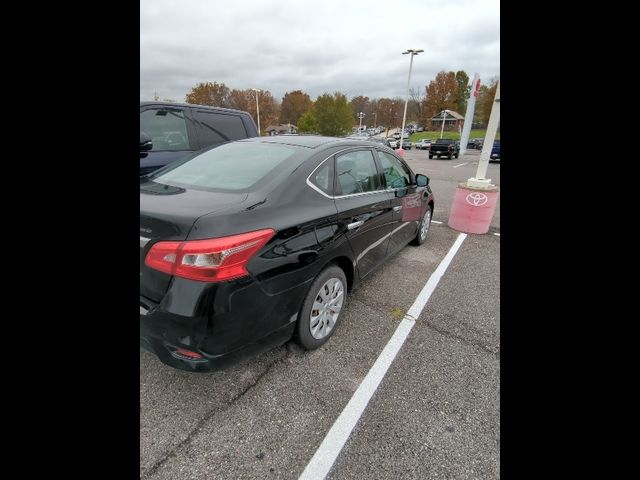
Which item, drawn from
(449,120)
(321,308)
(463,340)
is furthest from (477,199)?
(449,120)

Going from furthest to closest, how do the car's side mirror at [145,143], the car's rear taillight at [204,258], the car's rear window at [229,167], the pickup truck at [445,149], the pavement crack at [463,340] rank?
the pickup truck at [445,149], the car's side mirror at [145,143], the pavement crack at [463,340], the car's rear window at [229,167], the car's rear taillight at [204,258]

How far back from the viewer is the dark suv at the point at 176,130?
432cm

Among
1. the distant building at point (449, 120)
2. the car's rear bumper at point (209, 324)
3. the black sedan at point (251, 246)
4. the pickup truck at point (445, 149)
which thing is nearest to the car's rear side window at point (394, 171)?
the black sedan at point (251, 246)

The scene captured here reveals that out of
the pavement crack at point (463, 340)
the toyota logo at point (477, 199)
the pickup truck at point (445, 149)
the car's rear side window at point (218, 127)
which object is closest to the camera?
the pavement crack at point (463, 340)

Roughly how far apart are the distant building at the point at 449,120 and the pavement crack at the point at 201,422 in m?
70.1

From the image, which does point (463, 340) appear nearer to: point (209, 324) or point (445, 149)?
point (209, 324)

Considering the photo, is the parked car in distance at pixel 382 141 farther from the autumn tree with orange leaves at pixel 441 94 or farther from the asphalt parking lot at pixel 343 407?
the autumn tree with orange leaves at pixel 441 94

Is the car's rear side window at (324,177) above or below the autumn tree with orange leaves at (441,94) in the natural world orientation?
below

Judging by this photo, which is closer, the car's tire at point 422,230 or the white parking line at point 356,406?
the white parking line at point 356,406

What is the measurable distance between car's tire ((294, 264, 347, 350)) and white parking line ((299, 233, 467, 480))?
46cm

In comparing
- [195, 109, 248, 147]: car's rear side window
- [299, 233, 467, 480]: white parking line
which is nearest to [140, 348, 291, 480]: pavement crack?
[299, 233, 467, 480]: white parking line

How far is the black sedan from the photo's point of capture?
158 centimetres
